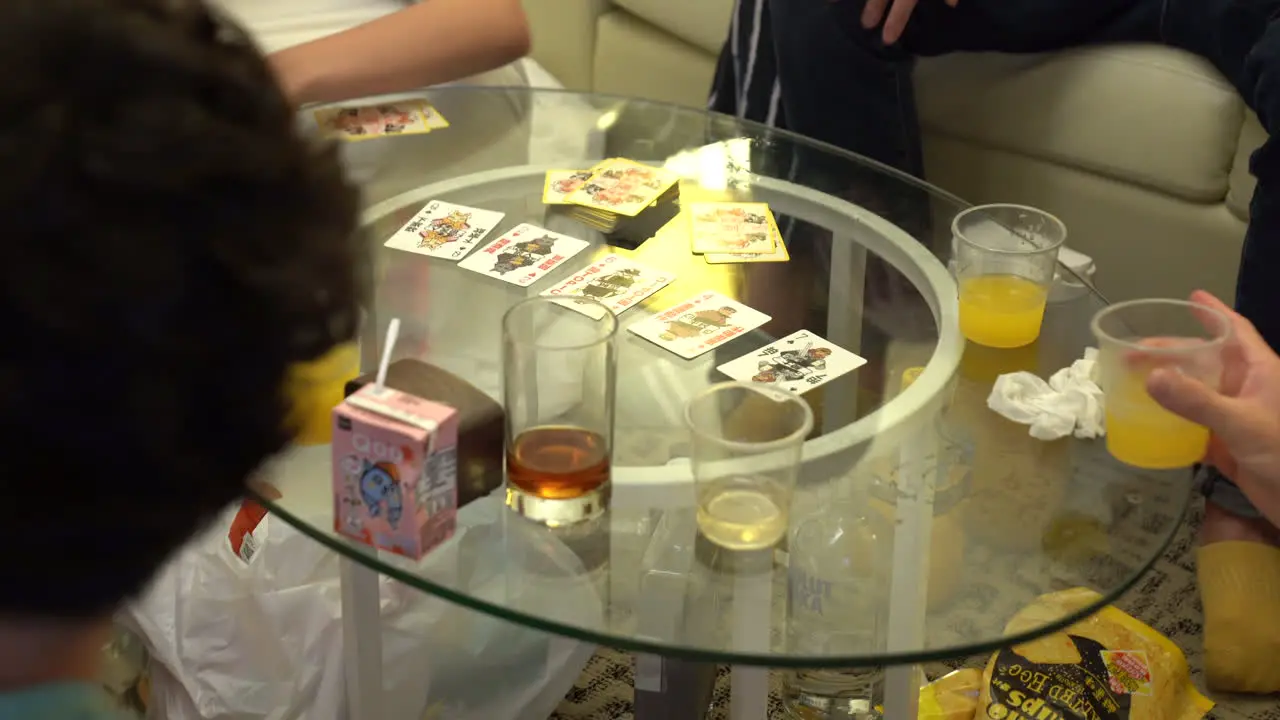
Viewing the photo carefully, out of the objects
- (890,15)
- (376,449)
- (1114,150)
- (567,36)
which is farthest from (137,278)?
(567,36)

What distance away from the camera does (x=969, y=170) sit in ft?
6.73

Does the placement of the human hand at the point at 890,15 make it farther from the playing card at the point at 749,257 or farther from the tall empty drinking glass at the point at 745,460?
the tall empty drinking glass at the point at 745,460

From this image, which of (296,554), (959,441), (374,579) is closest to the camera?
(959,441)

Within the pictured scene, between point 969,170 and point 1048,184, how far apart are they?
133mm

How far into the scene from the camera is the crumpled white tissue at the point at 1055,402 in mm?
1042

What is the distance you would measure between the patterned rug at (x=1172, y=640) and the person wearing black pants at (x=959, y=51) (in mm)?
47

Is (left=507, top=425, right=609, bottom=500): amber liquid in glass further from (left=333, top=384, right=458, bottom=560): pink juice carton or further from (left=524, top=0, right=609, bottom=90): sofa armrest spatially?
(left=524, top=0, right=609, bottom=90): sofa armrest

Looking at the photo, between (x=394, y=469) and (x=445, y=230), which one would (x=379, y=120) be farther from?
(x=394, y=469)

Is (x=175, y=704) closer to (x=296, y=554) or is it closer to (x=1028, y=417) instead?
(x=296, y=554)

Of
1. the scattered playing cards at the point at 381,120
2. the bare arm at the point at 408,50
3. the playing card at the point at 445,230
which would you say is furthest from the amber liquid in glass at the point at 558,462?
the bare arm at the point at 408,50

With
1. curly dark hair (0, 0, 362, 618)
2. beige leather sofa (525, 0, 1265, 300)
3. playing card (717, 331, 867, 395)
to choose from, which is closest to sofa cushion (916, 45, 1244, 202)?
beige leather sofa (525, 0, 1265, 300)

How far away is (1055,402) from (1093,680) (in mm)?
481

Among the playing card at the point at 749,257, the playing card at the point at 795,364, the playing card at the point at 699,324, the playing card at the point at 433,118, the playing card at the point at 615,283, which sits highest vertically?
the playing card at the point at 433,118

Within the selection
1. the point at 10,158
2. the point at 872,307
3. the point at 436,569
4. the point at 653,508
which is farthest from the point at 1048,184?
the point at 10,158
